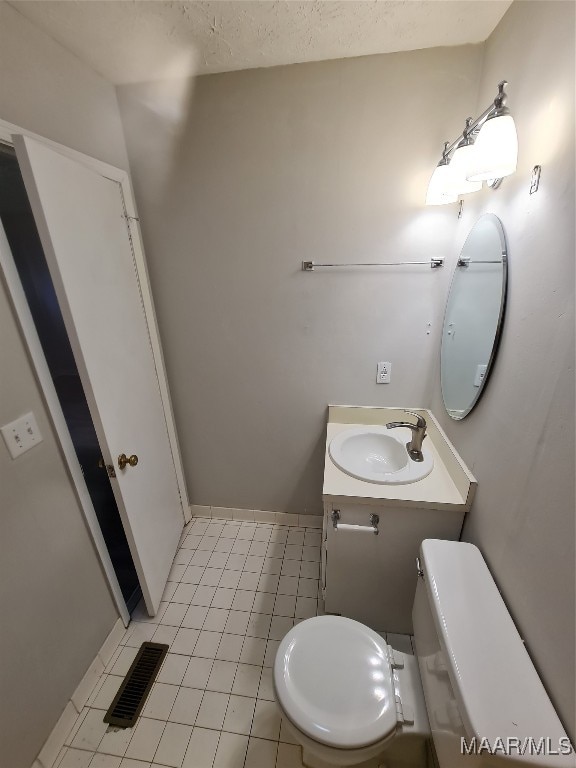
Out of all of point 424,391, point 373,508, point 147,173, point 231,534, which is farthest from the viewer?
point 231,534

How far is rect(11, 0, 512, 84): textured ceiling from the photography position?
3.16 ft

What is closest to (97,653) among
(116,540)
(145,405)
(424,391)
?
(116,540)

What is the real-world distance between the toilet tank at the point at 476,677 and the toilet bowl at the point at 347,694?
3.1 inches

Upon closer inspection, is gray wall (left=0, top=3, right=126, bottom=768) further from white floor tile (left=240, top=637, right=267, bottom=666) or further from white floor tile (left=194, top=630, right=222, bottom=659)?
white floor tile (left=240, top=637, right=267, bottom=666)

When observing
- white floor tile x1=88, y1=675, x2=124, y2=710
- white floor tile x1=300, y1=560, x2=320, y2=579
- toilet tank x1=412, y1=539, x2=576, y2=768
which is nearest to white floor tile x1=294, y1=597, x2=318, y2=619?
white floor tile x1=300, y1=560, x2=320, y2=579

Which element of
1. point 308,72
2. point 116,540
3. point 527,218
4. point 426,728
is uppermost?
point 308,72

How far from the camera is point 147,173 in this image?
1.44m

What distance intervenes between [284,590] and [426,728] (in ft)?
2.85

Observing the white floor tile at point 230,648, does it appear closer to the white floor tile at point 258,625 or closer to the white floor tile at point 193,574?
the white floor tile at point 258,625

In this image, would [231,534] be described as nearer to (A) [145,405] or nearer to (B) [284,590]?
(B) [284,590]

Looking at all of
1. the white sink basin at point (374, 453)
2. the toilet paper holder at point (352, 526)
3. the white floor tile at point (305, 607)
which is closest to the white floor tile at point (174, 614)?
the white floor tile at point (305, 607)

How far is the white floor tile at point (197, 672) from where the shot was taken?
1.30m

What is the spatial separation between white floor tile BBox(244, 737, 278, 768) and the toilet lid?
A: 412 mm

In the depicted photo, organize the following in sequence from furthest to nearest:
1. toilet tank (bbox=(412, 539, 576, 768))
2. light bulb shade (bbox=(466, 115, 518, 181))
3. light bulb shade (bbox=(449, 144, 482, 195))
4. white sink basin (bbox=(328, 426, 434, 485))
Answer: white sink basin (bbox=(328, 426, 434, 485)), light bulb shade (bbox=(449, 144, 482, 195)), light bulb shade (bbox=(466, 115, 518, 181)), toilet tank (bbox=(412, 539, 576, 768))
